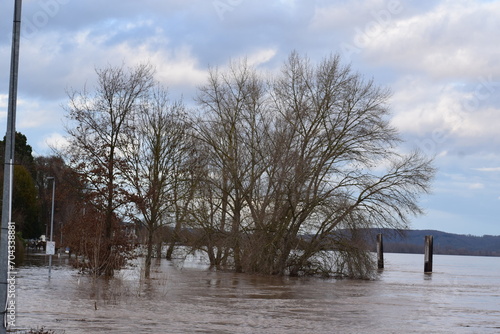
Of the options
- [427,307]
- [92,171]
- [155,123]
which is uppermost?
[155,123]

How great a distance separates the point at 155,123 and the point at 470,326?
2890 cm

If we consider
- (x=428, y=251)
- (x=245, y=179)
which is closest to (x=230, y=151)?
(x=245, y=179)

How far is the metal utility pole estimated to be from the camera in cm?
1123

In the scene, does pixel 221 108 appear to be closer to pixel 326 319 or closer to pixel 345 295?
pixel 345 295

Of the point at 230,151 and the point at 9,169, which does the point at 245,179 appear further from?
the point at 9,169

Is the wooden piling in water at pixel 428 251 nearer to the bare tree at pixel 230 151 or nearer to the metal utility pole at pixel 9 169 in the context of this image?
the bare tree at pixel 230 151

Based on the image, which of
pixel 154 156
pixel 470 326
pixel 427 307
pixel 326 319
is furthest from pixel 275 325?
pixel 154 156

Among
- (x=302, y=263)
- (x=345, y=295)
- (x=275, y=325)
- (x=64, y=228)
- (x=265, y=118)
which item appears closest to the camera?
(x=275, y=325)

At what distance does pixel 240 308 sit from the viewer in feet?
91.0

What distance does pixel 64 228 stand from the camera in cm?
4634

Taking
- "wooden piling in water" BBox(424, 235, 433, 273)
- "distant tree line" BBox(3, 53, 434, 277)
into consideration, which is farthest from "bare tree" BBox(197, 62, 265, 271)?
"wooden piling in water" BBox(424, 235, 433, 273)

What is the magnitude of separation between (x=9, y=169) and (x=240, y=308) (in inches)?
683

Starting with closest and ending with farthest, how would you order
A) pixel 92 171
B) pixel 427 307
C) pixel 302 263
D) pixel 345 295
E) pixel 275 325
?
pixel 275 325, pixel 427 307, pixel 345 295, pixel 92 171, pixel 302 263

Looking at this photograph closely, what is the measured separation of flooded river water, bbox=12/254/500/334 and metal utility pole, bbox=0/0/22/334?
6.97 metres
